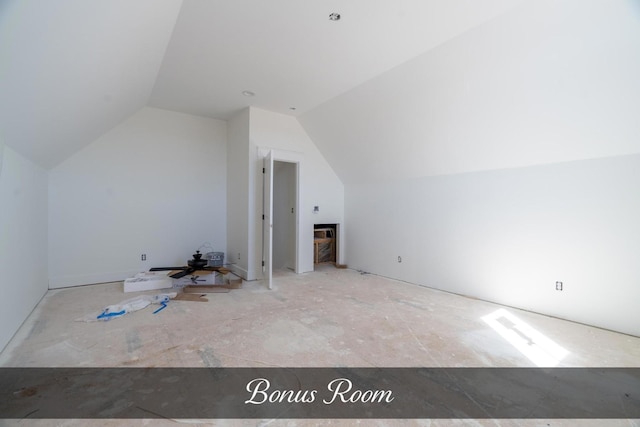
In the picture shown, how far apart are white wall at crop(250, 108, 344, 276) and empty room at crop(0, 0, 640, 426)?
0.17ft

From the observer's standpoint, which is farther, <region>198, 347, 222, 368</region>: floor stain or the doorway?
the doorway

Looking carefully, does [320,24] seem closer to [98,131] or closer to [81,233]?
[98,131]

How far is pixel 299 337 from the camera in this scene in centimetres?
261

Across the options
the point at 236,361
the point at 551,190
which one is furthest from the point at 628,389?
the point at 236,361

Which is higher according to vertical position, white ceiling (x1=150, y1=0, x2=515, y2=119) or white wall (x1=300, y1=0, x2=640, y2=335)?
white ceiling (x1=150, y1=0, x2=515, y2=119)

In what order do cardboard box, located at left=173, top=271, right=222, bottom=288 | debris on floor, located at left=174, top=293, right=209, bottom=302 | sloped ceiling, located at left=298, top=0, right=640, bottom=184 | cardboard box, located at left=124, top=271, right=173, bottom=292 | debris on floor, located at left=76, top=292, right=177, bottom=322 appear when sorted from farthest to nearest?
cardboard box, located at left=173, top=271, right=222, bottom=288, cardboard box, located at left=124, top=271, right=173, bottom=292, debris on floor, located at left=174, top=293, right=209, bottom=302, debris on floor, located at left=76, top=292, right=177, bottom=322, sloped ceiling, located at left=298, top=0, right=640, bottom=184

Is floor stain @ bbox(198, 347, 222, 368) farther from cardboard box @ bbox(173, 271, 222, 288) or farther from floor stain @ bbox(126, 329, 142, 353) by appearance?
cardboard box @ bbox(173, 271, 222, 288)

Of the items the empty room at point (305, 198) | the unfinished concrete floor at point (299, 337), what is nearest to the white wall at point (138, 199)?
the empty room at point (305, 198)

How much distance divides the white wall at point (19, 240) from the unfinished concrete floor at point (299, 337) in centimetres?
20

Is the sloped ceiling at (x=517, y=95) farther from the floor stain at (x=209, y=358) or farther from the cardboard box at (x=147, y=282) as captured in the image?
the cardboard box at (x=147, y=282)

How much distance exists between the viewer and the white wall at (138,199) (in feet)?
14.0

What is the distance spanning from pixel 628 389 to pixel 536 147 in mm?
2309

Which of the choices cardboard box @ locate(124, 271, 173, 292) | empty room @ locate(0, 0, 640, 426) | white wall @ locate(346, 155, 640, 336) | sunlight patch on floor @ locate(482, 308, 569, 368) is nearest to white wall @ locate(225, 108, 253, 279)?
empty room @ locate(0, 0, 640, 426)

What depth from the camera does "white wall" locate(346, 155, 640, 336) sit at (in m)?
2.75
